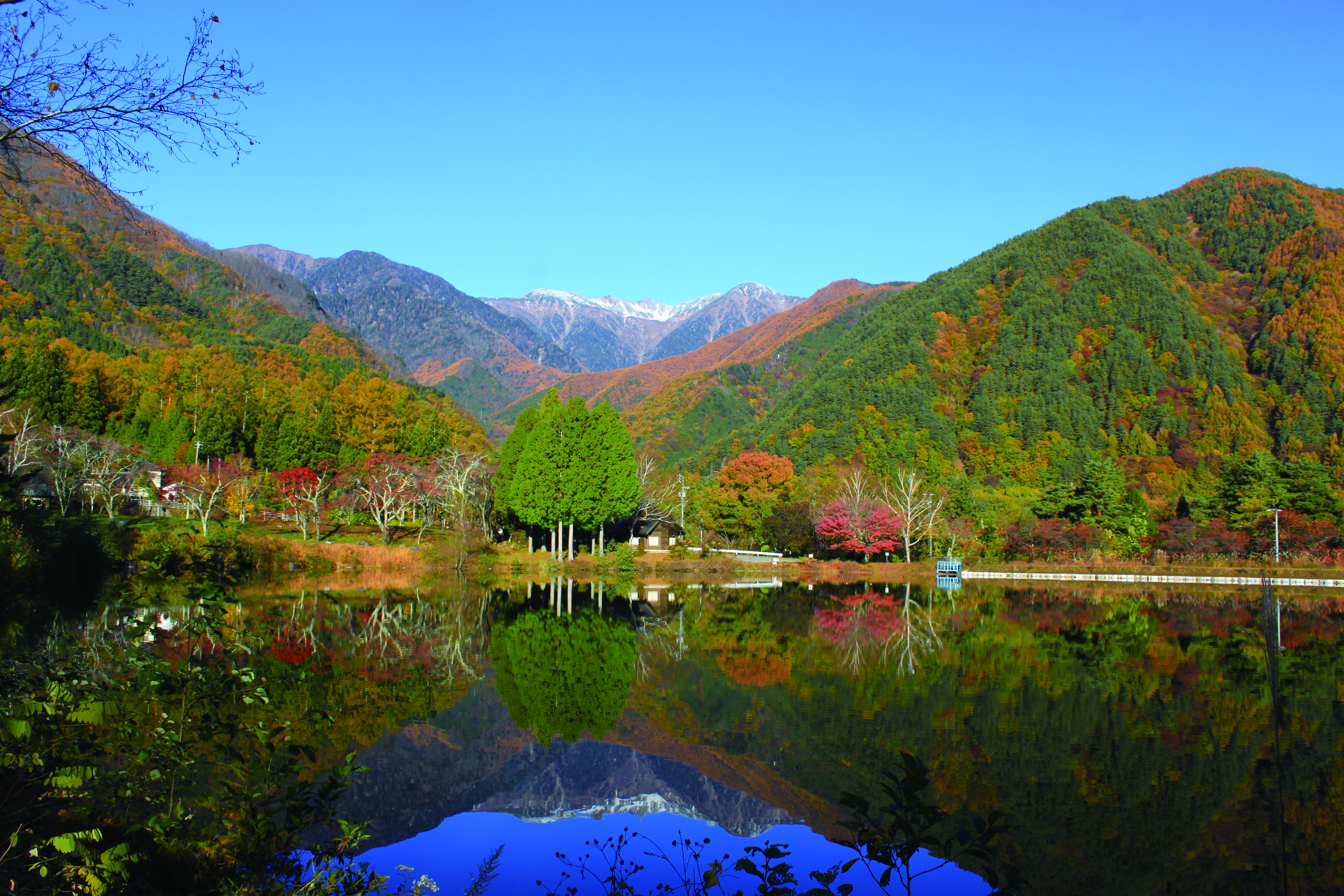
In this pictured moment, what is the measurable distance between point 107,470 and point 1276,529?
2078 inches

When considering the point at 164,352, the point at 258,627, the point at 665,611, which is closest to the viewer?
the point at 258,627

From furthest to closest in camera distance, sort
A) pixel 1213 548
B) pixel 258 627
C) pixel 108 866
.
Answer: pixel 1213 548 < pixel 258 627 < pixel 108 866

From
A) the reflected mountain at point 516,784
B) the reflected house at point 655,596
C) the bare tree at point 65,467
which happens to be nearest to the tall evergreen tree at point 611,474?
the reflected house at point 655,596

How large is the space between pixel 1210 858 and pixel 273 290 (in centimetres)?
14172

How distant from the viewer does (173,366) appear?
199ft

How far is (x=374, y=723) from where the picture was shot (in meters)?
10.8

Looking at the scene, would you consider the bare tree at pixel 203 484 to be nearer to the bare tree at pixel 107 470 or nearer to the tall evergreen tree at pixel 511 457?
the bare tree at pixel 107 470

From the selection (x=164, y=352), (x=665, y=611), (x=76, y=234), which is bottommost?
(x=665, y=611)

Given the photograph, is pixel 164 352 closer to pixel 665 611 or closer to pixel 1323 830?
pixel 665 611

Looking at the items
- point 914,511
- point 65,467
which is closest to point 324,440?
point 65,467

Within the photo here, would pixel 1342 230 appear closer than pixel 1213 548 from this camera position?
No

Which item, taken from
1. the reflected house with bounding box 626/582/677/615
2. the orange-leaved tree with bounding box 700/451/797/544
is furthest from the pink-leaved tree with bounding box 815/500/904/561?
the reflected house with bounding box 626/582/677/615

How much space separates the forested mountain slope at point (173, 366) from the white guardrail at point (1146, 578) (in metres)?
34.7

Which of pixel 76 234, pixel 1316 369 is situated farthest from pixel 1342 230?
pixel 76 234
